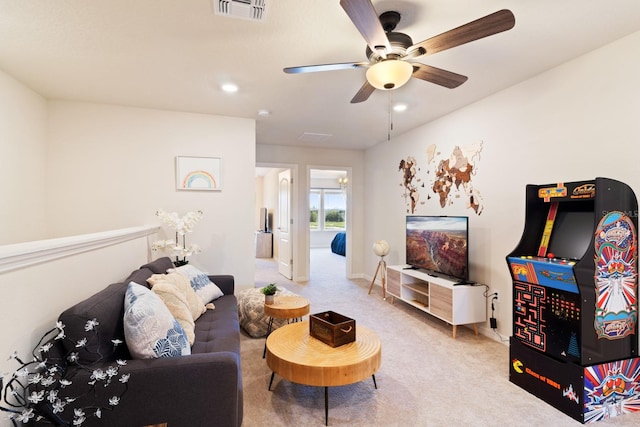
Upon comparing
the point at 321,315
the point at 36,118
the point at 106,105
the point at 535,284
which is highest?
the point at 106,105

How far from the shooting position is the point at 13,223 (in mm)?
3000

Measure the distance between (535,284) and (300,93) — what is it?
2718 mm

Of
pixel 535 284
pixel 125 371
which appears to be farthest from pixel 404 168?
pixel 125 371

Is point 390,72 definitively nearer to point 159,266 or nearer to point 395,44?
point 395,44

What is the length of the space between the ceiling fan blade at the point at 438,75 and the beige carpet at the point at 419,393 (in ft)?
7.45

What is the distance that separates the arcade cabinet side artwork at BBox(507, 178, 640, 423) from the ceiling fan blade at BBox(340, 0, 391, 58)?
1.65 m

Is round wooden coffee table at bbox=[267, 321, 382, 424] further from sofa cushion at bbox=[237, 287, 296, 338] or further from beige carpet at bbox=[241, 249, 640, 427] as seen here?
sofa cushion at bbox=[237, 287, 296, 338]

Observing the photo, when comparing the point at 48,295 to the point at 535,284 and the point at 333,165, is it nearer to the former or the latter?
the point at 535,284

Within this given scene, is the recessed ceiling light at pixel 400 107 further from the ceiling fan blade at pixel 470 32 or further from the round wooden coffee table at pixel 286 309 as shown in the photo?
the round wooden coffee table at pixel 286 309

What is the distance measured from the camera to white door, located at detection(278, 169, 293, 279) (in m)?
6.03

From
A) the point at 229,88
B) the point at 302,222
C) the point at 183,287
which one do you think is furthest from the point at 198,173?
the point at 302,222

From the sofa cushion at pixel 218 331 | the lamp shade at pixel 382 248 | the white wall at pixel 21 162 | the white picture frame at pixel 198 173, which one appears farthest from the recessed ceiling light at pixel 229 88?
the lamp shade at pixel 382 248

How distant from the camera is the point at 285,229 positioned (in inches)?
250

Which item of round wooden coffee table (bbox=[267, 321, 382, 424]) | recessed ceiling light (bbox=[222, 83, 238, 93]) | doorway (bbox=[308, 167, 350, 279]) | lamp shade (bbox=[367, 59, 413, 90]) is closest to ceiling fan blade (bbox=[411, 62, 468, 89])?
lamp shade (bbox=[367, 59, 413, 90])
